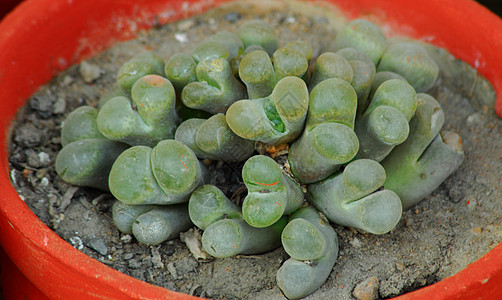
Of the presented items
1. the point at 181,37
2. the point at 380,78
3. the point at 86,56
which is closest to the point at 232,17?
the point at 181,37

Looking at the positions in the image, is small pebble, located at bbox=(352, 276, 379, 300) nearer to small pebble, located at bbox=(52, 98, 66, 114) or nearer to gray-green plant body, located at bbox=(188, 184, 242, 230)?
gray-green plant body, located at bbox=(188, 184, 242, 230)

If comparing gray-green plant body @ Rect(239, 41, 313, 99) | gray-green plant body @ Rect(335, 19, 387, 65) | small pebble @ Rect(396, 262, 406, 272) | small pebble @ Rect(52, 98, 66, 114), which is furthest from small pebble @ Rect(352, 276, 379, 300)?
small pebble @ Rect(52, 98, 66, 114)

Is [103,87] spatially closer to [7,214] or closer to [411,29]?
[7,214]

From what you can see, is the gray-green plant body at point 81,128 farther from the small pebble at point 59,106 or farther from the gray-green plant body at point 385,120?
the gray-green plant body at point 385,120

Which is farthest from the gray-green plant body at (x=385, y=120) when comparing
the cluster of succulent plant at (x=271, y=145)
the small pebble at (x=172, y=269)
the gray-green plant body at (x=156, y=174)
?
the small pebble at (x=172, y=269)

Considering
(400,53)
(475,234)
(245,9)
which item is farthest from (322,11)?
(475,234)
